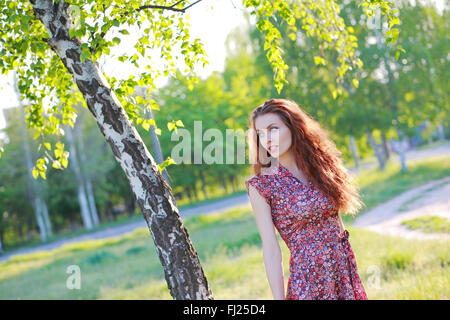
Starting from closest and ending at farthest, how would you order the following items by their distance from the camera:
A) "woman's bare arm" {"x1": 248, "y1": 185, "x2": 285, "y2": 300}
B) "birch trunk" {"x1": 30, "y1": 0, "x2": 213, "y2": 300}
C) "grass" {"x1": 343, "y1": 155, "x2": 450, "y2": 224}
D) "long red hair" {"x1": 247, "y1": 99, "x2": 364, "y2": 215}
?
"woman's bare arm" {"x1": 248, "y1": 185, "x2": 285, "y2": 300} → "long red hair" {"x1": 247, "y1": 99, "x2": 364, "y2": 215} → "birch trunk" {"x1": 30, "y1": 0, "x2": 213, "y2": 300} → "grass" {"x1": 343, "y1": 155, "x2": 450, "y2": 224}

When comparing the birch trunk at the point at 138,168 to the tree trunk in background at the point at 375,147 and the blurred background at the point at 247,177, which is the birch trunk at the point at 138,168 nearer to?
the blurred background at the point at 247,177

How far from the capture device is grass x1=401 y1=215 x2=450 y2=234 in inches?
345

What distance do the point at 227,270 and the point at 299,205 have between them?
6.16 m

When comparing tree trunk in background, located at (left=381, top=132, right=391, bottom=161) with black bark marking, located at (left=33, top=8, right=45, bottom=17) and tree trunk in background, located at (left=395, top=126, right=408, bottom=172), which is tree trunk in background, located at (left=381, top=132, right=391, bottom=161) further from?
black bark marking, located at (left=33, top=8, right=45, bottom=17)

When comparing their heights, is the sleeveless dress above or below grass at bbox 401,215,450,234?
above

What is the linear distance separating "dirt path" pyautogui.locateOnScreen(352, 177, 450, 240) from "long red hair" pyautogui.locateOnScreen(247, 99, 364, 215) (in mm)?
6055

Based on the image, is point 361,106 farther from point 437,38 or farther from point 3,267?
point 3,267

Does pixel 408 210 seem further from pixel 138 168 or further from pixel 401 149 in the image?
pixel 138 168

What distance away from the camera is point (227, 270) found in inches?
324

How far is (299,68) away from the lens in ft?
63.8

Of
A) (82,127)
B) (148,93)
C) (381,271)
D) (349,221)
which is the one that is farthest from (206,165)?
(148,93)

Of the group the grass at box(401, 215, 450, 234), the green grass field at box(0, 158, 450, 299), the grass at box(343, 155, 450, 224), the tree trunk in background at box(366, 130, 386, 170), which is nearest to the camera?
the green grass field at box(0, 158, 450, 299)

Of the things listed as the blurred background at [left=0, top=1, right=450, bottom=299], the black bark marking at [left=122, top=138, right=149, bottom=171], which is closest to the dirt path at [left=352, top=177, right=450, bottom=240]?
the blurred background at [left=0, top=1, right=450, bottom=299]

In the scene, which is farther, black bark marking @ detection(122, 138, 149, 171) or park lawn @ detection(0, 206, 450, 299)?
park lawn @ detection(0, 206, 450, 299)
